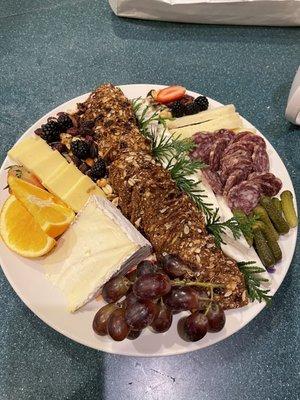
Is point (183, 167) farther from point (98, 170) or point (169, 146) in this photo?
point (98, 170)

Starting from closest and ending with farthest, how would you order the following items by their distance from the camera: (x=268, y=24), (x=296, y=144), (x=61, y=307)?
1. (x=61, y=307)
2. (x=296, y=144)
3. (x=268, y=24)

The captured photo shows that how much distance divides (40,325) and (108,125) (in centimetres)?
66

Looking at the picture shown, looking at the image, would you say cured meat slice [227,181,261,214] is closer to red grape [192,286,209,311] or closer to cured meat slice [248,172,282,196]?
cured meat slice [248,172,282,196]

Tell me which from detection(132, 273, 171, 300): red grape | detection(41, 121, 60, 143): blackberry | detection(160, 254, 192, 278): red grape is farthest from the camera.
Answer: detection(41, 121, 60, 143): blackberry

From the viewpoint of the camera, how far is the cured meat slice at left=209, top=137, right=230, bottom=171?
55.4 inches

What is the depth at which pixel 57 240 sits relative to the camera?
1256mm

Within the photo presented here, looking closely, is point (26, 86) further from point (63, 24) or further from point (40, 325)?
point (40, 325)

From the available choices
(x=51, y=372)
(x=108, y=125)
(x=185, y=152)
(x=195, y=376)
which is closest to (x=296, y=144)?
(x=185, y=152)

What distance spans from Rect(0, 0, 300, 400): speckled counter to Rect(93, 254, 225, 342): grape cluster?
0.23 m

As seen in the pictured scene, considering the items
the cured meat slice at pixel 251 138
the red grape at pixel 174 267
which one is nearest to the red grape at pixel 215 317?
the red grape at pixel 174 267

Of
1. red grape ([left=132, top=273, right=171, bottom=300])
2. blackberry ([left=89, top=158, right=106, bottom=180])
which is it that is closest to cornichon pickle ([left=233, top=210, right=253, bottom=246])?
red grape ([left=132, top=273, right=171, bottom=300])

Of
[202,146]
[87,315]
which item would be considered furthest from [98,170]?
[87,315]

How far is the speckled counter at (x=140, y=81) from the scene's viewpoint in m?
1.28

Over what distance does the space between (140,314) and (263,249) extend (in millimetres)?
429
